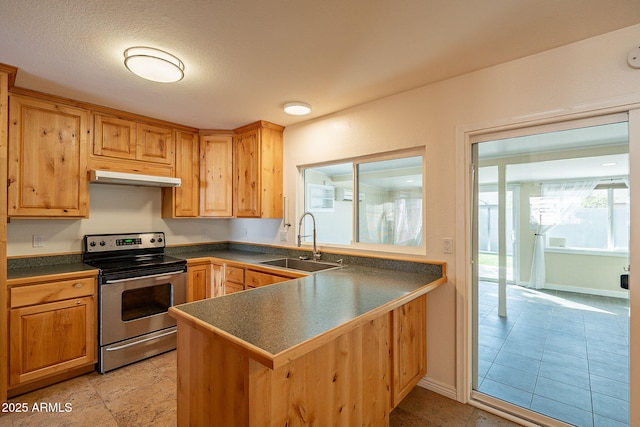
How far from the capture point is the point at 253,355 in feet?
3.31

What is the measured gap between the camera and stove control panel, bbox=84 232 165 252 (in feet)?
9.76

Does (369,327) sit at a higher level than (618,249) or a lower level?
lower

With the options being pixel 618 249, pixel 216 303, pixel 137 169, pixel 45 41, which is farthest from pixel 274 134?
pixel 618 249

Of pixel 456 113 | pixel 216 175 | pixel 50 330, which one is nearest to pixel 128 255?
pixel 50 330

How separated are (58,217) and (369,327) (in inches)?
111

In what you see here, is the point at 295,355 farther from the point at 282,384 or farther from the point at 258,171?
the point at 258,171

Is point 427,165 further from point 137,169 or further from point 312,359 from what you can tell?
point 137,169

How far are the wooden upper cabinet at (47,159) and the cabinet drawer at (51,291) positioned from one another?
0.63 m

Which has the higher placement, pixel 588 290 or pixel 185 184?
pixel 185 184

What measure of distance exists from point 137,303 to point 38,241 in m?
1.08

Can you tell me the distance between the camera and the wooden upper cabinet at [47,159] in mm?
2400

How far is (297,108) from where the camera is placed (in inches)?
109

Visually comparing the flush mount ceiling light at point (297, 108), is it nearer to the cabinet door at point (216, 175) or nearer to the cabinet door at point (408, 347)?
the cabinet door at point (216, 175)

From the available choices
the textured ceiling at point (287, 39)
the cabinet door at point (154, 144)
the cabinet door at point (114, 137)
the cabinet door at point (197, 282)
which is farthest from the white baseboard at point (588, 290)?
the cabinet door at point (114, 137)
